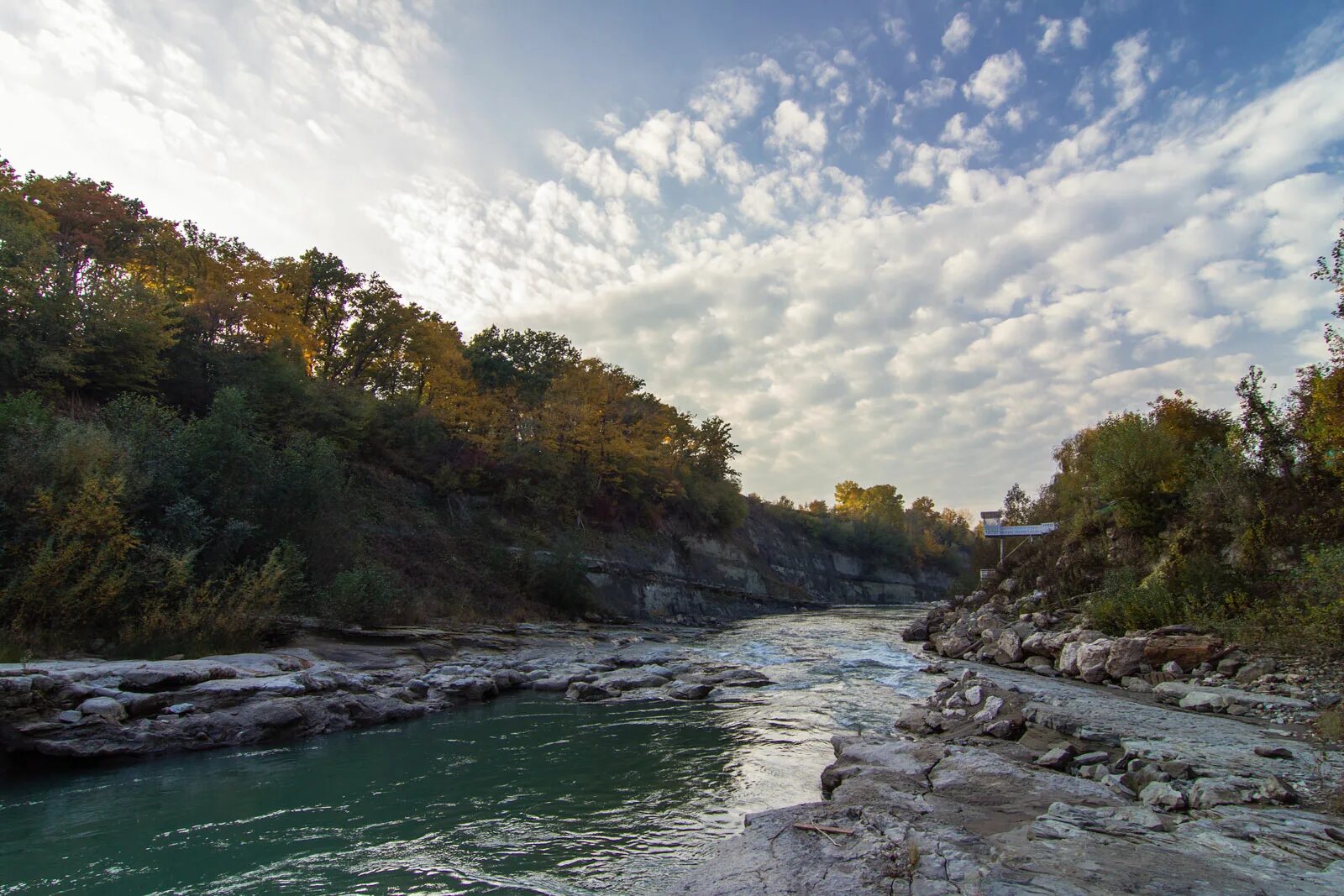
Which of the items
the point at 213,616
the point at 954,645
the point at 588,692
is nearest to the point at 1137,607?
the point at 954,645

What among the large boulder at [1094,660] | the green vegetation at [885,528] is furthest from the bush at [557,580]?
the green vegetation at [885,528]

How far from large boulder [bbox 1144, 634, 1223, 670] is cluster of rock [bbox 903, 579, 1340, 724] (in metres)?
0.01

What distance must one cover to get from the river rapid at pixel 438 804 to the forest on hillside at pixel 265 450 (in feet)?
15.8

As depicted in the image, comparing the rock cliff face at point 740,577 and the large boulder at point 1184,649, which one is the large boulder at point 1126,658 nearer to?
the large boulder at point 1184,649

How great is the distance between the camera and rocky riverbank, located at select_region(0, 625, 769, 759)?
881 centimetres

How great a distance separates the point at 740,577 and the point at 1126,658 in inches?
1509

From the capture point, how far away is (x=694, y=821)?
6531 millimetres

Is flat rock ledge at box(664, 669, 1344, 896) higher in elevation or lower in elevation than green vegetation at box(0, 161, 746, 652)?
lower

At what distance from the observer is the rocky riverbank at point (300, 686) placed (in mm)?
8812

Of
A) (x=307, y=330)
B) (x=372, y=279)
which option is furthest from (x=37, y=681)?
(x=372, y=279)

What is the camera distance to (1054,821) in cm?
521

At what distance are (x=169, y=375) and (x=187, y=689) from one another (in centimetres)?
1702

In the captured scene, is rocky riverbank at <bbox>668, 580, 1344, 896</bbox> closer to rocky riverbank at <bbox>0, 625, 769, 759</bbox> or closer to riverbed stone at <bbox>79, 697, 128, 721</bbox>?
rocky riverbank at <bbox>0, 625, 769, 759</bbox>

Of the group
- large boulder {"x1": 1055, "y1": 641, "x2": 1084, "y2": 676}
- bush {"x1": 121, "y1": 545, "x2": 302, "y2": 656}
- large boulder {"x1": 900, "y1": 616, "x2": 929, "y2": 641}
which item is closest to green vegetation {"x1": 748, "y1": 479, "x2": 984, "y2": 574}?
large boulder {"x1": 900, "y1": 616, "x2": 929, "y2": 641}
